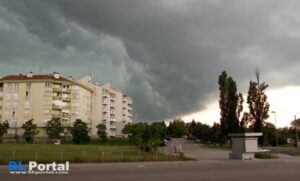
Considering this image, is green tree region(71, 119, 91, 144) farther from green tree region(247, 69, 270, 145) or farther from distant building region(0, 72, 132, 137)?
green tree region(247, 69, 270, 145)

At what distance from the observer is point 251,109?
2141 inches

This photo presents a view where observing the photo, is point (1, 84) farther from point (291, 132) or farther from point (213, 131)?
point (291, 132)

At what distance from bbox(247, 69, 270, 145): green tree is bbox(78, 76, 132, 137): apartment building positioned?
290ft

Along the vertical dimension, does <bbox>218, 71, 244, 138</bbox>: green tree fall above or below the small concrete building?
above

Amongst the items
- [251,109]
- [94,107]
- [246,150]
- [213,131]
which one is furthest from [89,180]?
[94,107]

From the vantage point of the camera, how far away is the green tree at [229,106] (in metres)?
63.3

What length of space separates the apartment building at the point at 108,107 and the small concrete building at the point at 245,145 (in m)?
99.8

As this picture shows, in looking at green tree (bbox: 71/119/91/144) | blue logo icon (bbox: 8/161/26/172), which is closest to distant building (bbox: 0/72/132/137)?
green tree (bbox: 71/119/91/144)

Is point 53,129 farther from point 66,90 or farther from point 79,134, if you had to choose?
point 66,90

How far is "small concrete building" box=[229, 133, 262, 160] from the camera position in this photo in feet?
124

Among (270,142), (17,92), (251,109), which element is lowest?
(270,142)

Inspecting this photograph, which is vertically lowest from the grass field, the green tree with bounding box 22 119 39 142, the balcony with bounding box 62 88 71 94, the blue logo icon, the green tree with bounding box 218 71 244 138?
the grass field

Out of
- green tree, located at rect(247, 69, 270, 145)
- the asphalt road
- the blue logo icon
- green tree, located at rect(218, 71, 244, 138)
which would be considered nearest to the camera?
the asphalt road

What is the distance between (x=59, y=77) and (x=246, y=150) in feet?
297
